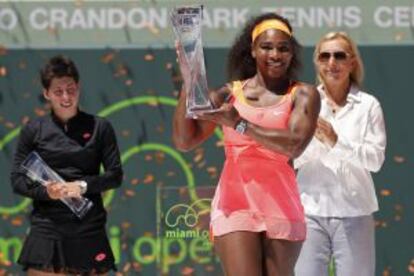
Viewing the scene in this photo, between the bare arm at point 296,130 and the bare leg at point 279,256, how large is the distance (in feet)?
1.08

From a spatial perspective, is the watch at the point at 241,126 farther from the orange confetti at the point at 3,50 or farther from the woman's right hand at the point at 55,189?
the orange confetti at the point at 3,50

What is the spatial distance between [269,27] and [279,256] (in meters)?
0.89

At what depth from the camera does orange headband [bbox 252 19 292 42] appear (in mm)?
3715

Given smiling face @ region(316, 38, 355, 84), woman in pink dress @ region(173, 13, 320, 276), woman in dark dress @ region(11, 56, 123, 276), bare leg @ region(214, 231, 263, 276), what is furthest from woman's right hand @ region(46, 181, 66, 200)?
smiling face @ region(316, 38, 355, 84)

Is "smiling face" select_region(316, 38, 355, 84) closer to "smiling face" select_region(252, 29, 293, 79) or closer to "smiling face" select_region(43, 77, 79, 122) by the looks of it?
"smiling face" select_region(252, 29, 293, 79)

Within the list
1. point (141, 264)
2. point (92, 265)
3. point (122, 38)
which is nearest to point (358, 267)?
point (92, 265)

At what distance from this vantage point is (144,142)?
6738mm

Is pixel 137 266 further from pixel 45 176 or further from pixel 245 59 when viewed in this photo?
pixel 245 59

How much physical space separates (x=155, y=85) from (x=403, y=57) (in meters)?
1.76

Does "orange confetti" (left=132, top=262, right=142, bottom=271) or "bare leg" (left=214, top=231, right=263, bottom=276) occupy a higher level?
"bare leg" (left=214, top=231, right=263, bottom=276)

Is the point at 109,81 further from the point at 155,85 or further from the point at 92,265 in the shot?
the point at 92,265

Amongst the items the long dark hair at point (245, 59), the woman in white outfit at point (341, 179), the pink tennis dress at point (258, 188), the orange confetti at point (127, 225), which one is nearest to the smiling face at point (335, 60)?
the woman in white outfit at point (341, 179)

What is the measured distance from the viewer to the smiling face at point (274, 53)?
368 cm

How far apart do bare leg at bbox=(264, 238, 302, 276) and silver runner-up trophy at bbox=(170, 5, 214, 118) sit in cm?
57
